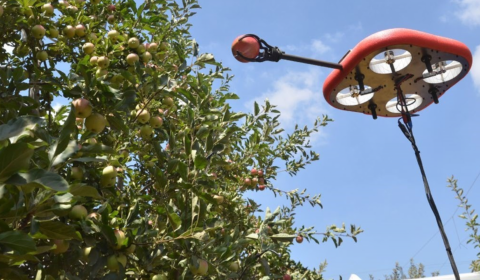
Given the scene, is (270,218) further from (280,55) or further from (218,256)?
(280,55)

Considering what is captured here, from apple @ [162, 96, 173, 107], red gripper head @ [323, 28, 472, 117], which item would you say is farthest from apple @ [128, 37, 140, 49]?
red gripper head @ [323, 28, 472, 117]

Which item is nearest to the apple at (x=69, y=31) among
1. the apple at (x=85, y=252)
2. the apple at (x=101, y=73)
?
the apple at (x=101, y=73)

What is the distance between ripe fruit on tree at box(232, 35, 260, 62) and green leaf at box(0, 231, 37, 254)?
1713 millimetres

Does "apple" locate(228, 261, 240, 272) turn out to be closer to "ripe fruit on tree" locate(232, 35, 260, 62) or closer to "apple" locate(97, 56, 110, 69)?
"ripe fruit on tree" locate(232, 35, 260, 62)

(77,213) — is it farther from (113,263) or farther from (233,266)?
Result: (233,266)

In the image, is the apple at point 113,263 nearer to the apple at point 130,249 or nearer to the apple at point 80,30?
the apple at point 130,249

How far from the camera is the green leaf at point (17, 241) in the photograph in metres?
1.26

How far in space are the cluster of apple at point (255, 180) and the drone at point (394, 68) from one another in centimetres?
115

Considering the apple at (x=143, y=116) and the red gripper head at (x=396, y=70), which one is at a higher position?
the red gripper head at (x=396, y=70)

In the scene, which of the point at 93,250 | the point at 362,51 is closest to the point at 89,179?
the point at 93,250

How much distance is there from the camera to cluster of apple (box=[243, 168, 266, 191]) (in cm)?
416

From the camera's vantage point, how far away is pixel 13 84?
2.39 metres

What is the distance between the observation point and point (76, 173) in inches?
88.7

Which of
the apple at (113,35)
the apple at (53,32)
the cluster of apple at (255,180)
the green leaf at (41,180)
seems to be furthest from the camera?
the cluster of apple at (255,180)
